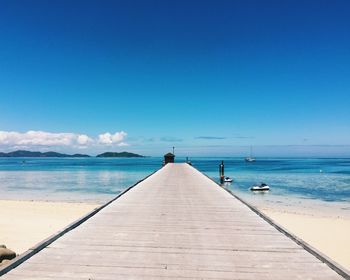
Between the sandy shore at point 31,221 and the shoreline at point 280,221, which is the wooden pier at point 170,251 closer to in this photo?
the shoreline at point 280,221

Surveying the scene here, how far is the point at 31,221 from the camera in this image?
15.9 m

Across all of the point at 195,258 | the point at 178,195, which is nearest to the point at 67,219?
the point at 178,195

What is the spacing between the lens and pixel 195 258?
4977mm

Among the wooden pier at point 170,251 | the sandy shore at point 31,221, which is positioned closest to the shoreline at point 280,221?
the sandy shore at point 31,221

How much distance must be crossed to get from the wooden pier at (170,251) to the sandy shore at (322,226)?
9.98 ft

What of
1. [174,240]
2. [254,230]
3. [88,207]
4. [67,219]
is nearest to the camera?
[174,240]

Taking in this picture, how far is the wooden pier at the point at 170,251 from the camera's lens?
4.33 meters

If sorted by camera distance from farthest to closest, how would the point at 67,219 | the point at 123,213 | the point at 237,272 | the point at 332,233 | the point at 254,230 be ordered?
the point at 67,219 → the point at 332,233 → the point at 123,213 → the point at 254,230 → the point at 237,272

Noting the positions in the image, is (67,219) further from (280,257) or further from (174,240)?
(280,257)

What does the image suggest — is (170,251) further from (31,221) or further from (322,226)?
(31,221)

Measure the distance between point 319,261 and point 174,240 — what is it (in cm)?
233

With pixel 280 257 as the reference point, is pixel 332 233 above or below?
below

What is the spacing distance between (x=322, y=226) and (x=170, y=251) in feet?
41.0

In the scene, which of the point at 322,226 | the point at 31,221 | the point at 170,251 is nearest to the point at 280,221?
the point at 322,226
